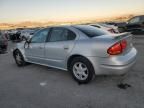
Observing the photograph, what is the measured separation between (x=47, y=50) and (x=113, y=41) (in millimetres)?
2280

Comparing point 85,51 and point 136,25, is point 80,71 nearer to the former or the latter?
point 85,51

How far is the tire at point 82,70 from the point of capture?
466 centimetres

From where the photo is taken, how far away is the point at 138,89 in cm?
434

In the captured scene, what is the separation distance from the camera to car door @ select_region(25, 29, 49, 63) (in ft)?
20.1

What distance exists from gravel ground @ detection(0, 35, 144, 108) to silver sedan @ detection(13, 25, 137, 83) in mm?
393

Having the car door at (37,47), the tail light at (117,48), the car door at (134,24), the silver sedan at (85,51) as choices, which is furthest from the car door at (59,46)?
the car door at (134,24)

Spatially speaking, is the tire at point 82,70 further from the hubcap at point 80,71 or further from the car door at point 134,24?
the car door at point 134,24

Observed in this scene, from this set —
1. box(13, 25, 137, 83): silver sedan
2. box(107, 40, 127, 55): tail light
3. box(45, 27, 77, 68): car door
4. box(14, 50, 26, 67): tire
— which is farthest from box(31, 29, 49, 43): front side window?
box(107, 40, 127, 55): tail light

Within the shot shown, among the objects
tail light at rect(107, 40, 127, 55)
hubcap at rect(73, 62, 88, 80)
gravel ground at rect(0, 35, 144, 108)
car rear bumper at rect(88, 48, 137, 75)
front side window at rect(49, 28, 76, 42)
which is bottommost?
gravel ground at rect(0, 35, 144, 108)

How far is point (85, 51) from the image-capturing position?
4.64 m

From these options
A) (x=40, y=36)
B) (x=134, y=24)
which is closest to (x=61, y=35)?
(x=40, y=36)

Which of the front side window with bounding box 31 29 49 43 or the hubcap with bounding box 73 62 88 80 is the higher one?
the front side window with bounding box 31 29 49 43

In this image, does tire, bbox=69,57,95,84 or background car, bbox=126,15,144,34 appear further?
background car, bbox=126,15,144,34

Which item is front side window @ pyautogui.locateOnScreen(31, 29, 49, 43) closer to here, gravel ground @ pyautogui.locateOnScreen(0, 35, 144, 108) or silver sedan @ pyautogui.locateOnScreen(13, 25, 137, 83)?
silver sedan @ pyautogui.locateOnScreen(13, 25, 137, 83)
